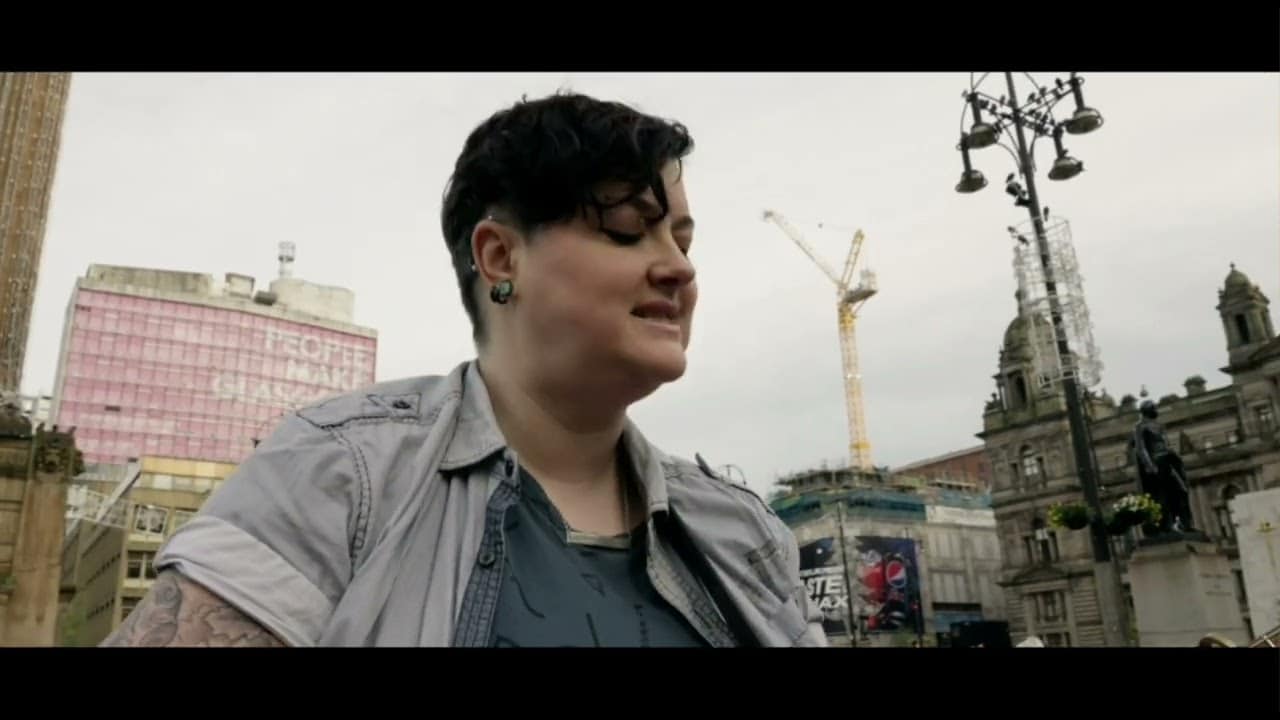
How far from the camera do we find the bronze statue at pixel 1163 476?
11641 millimetres

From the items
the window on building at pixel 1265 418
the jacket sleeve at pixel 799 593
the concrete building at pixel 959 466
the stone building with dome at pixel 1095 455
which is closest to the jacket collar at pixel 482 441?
the jacket sleeve at pixel 799 593

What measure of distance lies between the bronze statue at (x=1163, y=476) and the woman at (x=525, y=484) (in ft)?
39.2

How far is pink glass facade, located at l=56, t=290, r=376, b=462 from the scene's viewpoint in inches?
2299

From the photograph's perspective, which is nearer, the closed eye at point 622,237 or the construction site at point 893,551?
the closed eye at point 622,237

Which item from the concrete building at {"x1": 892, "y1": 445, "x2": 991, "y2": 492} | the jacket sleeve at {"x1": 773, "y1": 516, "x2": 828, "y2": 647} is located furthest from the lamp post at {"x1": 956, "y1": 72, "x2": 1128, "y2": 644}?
the concrete building at {"x1": 892, "y1": 445, "x2": 991, "y2": 492}

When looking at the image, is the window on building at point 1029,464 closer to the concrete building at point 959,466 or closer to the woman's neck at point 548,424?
the concrete building at point 959,466

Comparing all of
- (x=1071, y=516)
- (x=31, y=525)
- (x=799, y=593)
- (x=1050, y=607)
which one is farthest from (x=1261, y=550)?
(x=1050, y=607)

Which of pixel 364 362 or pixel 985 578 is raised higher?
pixel 364 362

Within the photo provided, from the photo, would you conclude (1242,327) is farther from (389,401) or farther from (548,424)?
(389,401)
